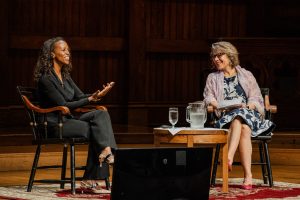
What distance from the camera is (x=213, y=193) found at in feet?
21.0

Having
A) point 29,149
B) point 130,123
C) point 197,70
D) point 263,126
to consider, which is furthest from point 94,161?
point 197,70

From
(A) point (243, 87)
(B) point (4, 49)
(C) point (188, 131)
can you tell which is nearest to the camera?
(C) point (188, 131)

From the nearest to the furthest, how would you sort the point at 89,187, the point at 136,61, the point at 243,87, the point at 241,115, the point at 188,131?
1. the point at 188,131
2. the point at 89,187
3. the point at 241,115
4. the point at 243,87
5. the point at 136,61

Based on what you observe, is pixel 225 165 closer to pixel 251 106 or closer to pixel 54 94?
pixel 251 106

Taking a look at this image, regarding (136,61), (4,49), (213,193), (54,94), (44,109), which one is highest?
(4,49)

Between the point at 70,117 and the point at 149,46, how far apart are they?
15.0 ft

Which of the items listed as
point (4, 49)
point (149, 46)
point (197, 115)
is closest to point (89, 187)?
point (197, 115)

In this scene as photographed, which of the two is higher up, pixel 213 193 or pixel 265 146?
pixel 265 146

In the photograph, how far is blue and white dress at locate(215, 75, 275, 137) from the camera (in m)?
6.73

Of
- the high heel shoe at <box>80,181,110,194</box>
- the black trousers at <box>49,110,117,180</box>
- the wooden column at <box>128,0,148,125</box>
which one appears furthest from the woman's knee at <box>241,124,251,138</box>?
the wooden column at <box>128,0,148,125</box>

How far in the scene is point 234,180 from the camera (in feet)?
24.1

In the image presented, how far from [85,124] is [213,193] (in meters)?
1.06

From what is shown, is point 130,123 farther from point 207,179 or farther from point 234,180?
point 207,179

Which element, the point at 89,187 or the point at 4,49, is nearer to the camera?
the point at 89,187
